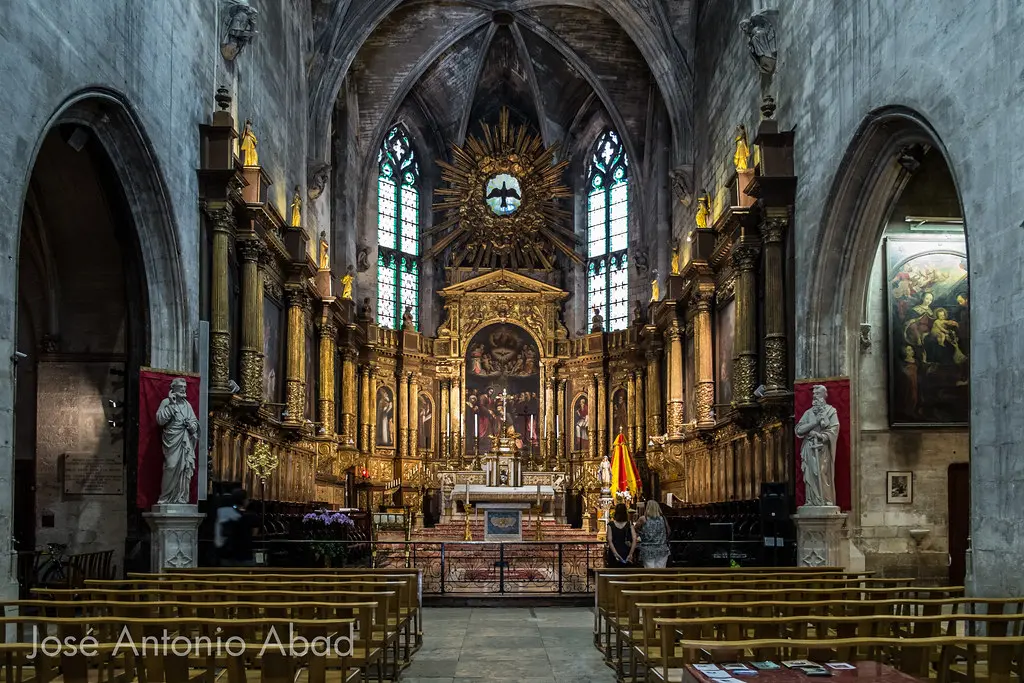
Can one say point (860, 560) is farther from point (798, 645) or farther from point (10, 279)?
point (10, 279)

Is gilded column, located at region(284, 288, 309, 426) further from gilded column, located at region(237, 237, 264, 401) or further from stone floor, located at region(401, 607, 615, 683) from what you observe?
stone floor, located at region(401, 607, 615, 683)

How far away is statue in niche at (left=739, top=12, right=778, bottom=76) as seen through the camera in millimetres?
18953

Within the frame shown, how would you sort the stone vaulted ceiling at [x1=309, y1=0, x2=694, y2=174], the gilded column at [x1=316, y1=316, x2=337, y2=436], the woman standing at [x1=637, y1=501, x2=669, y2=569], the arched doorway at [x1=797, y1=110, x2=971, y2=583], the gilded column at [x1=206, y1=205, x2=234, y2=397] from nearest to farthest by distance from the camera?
the woman standing at [x1=637, y1=501, x2=669, y2=569], the arched doorway at [x1=797, y1=110, x2=971, y2=583], the gilded column at [x1=206, y1=205, x2=234, y2=397], the gilded column at [x1=316, y1=316, x2=337, y2=436], the stone vaulted ceiling at [x1=309, y1=0, x2=694, y2=174]

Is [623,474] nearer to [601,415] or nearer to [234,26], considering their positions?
[601,415]

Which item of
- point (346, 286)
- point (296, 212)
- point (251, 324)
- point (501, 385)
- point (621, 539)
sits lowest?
point (621, 539)

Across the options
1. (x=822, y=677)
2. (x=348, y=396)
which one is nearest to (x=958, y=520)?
(x=822, y=677)

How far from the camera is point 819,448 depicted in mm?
15070

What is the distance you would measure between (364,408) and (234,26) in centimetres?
1419

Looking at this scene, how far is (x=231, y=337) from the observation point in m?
18.1

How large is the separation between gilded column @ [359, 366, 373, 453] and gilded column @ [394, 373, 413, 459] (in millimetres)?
1744

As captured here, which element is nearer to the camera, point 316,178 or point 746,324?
point 746,324

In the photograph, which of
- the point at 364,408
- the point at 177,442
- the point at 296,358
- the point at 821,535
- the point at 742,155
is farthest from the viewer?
the point at 364,408

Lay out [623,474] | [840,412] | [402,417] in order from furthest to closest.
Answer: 1. [402,417]
2. [623,474]
3. [840,412]

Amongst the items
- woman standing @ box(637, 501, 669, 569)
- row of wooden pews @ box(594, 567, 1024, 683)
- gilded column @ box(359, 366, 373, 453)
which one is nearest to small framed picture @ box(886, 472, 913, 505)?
woman standing @ box(637, 501, 669, 569)
